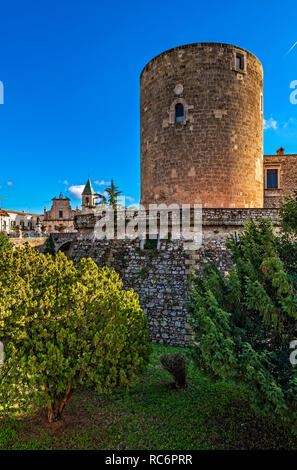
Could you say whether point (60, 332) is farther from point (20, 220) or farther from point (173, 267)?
point (20, 220)

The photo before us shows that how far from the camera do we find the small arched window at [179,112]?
573 inches

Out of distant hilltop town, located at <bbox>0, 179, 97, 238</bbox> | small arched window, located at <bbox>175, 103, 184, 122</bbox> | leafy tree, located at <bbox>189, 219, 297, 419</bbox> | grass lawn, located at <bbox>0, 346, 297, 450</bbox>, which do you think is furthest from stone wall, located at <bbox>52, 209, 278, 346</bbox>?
distant hilltop town, located at <bbox>0, 179, 97, 238</bbox>

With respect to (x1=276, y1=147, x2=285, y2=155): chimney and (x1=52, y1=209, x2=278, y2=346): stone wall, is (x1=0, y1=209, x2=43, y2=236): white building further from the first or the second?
(x1=52, y1=209, x2=278, y2=346): stone wall

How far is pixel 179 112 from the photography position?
14.7 m

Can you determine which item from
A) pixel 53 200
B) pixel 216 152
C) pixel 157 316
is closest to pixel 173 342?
pixel 157 316

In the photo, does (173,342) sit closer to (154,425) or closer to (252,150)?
(154,425)

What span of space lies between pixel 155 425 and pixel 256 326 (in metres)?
Result: 3.19

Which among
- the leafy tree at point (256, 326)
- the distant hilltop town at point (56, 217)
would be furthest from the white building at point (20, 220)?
the leafy tree at point (256, 326)

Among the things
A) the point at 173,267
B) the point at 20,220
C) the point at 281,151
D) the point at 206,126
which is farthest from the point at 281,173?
the point at 20,220

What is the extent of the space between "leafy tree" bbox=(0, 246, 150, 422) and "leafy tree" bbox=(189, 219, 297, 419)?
1.50 metres

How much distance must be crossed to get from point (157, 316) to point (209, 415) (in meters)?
4.68

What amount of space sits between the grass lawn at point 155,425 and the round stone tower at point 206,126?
9.21 meters

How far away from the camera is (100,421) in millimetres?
6602

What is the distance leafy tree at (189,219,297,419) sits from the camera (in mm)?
4582
